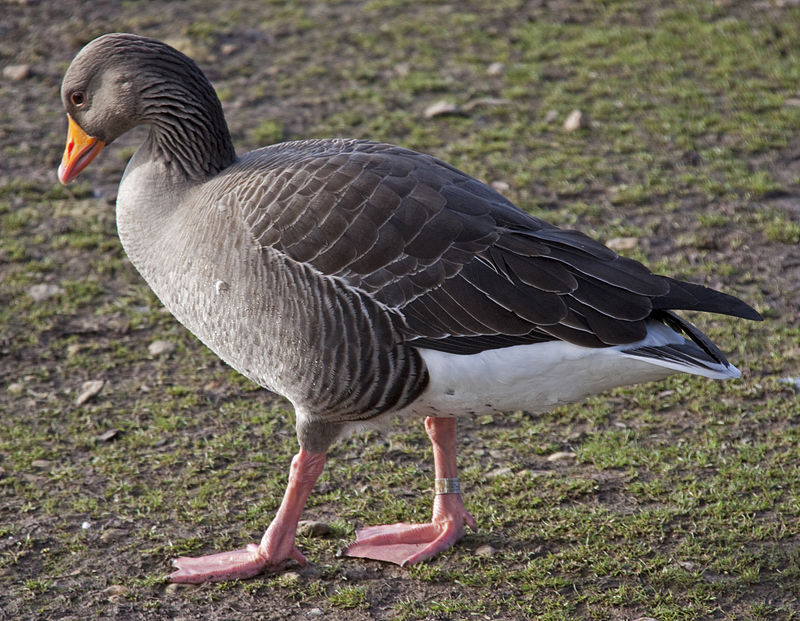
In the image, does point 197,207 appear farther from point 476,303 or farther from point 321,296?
point 476,303

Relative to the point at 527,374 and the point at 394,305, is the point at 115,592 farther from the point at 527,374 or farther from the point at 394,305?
the point at 527,374

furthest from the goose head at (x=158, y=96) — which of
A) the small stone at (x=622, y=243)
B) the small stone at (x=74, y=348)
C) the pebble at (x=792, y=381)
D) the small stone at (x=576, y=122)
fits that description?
the small stone at (x=576, y=122)

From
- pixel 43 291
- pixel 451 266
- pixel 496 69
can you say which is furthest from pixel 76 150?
pixel 496 69

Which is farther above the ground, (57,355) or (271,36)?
(271,36)

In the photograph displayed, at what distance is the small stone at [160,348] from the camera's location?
543 centimetres

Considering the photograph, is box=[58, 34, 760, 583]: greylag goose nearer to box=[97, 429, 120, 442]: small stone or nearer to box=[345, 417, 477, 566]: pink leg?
box=[345, 417, 477, 566]: pink leg

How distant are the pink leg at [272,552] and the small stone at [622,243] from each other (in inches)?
111

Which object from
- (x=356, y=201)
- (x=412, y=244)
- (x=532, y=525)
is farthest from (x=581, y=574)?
(x=356, y=201)

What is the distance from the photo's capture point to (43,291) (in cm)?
586

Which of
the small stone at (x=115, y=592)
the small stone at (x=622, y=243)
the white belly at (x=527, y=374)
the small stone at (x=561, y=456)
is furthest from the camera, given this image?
the small stone at (x=622, y=243)

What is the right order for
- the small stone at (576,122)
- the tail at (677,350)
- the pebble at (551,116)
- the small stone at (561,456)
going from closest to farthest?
the tail at (677,350) < the small stone at (561,456) < the small stone at (576,122) < the pebble at (551,116)

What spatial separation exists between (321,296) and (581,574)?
1.50 m

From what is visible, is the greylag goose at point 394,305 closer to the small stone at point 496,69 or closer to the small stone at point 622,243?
the small stone at point 622,243

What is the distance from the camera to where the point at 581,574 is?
12.6 ft
